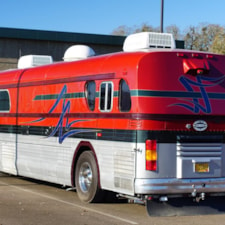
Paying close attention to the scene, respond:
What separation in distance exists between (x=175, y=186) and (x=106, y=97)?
87.6 inches

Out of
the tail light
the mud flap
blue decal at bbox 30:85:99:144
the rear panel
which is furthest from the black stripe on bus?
the mud flap

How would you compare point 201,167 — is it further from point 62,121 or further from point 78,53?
point 78,53

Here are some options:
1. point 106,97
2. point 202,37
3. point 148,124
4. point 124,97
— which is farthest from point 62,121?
point 202,37

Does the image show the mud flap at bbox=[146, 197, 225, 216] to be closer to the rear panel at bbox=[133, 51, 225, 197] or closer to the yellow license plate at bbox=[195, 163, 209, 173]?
the rear panel at bbox=[133, 51, 225, 197]

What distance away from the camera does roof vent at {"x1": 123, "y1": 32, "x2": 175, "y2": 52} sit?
10773 mm

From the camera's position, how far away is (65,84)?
39.3ft

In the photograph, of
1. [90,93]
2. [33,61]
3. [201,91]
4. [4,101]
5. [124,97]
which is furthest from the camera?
[33,61]

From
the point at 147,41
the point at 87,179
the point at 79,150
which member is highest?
the point at 147,41

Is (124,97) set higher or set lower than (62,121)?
higher

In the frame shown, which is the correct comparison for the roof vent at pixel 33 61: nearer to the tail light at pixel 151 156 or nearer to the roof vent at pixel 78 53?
the roof vent at pixel 78 53

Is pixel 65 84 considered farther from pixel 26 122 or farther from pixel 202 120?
pixel 202 120

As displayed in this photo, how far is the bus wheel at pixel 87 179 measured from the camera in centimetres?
1080

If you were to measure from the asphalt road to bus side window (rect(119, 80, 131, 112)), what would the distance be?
6.31 ft

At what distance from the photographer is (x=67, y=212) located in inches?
395
